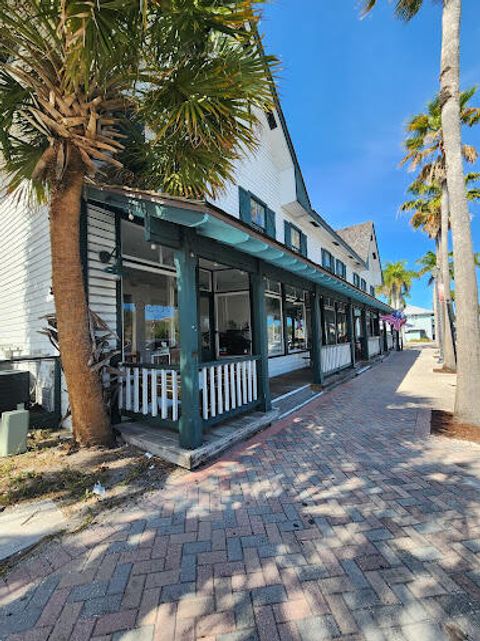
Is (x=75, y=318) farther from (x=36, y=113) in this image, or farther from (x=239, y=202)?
(x=239, y=202)

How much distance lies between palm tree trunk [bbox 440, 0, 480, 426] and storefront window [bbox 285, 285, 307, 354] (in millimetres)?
5750

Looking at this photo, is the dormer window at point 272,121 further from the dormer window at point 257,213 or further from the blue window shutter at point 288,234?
the blue window shutter at point 288,234

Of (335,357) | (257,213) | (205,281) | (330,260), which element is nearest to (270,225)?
(257,213)

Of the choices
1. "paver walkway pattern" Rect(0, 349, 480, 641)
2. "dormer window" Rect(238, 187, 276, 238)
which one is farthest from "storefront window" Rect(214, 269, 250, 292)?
"paver walkway pattern" Rect(0, 349, 480, 641)

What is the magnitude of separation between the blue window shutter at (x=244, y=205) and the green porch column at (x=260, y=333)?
143 inches

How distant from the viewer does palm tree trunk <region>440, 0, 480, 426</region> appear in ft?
17.6

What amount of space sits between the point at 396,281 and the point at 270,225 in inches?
1606

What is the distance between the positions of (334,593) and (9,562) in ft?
7.61

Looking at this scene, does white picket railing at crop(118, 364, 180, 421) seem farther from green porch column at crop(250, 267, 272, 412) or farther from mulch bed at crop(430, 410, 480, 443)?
mulch bed at crop(430, 410, 480, 443)

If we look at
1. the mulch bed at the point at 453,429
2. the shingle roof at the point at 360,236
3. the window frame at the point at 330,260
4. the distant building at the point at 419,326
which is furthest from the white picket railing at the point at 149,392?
the distant building at the point at 419,326

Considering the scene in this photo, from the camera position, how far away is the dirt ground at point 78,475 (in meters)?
3.04

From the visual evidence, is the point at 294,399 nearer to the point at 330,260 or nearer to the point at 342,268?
the point at 330,260

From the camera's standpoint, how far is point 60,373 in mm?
5113

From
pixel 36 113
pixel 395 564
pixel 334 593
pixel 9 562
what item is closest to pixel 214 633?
pixel 334 593
